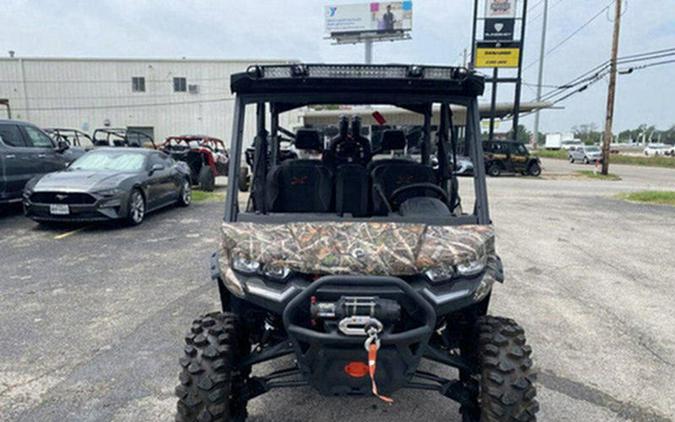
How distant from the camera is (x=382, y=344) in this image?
212 cm

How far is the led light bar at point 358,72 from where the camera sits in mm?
2658

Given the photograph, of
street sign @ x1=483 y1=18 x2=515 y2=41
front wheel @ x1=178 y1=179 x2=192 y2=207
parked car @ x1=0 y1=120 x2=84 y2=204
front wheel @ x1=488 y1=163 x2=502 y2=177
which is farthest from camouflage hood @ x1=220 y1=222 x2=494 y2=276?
street sign @ x1=483 y1=18 x2=515 y2=41

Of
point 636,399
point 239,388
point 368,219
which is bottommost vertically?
point 636,399

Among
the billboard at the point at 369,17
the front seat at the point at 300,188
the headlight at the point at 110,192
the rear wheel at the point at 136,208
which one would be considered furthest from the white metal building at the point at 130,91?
the front seat at the point at 300,188

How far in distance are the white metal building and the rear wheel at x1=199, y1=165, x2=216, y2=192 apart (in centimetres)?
2115

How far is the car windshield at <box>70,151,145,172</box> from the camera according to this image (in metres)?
8.96

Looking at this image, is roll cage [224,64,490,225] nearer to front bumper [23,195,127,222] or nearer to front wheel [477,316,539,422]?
front wheel [477,316,539,422]

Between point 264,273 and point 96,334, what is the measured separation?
101 inches

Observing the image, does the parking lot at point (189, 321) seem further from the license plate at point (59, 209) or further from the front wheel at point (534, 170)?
the front wheel at point (534, 170)

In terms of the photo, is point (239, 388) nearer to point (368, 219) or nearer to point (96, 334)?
point (368, 219)

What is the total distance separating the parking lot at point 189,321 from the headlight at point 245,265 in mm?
1116

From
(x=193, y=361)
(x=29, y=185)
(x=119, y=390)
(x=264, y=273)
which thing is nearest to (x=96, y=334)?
(x=119, y=390)

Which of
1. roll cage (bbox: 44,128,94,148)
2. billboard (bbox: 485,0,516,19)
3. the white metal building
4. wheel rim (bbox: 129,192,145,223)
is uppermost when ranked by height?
billboard (bbox: 485,0,516,19)

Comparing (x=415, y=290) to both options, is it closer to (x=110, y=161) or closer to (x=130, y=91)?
(x=110, y=161)
